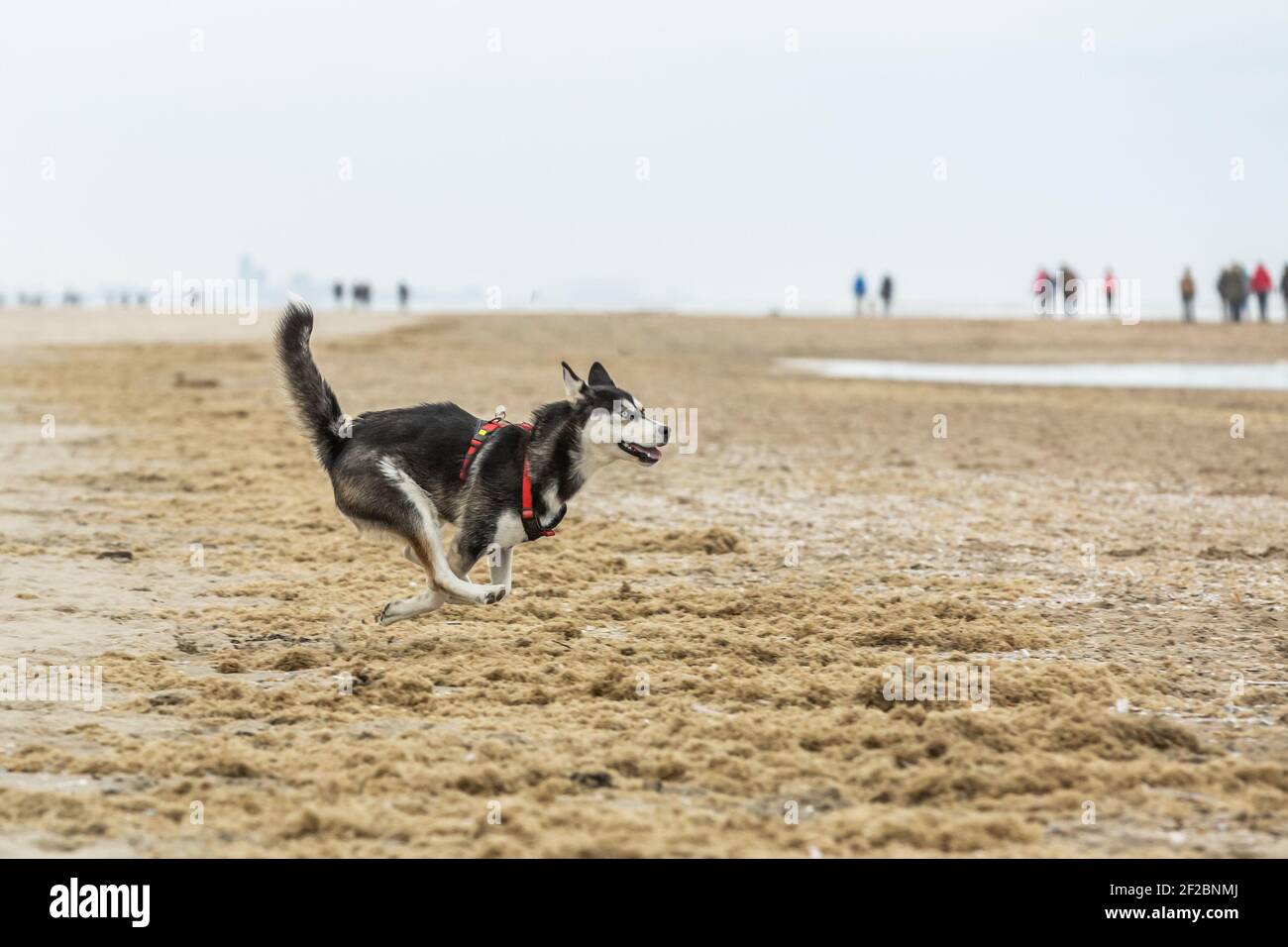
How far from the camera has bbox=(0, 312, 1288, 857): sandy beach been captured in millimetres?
4727

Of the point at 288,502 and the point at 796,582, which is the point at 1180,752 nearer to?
the point at 796,582

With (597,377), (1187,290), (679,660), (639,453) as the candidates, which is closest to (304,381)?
(597,377)

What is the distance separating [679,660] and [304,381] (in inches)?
93.7

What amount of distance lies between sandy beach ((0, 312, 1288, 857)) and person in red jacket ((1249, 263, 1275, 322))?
31.0 meters

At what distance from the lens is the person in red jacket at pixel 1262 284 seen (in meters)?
44.4

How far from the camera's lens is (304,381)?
707cm

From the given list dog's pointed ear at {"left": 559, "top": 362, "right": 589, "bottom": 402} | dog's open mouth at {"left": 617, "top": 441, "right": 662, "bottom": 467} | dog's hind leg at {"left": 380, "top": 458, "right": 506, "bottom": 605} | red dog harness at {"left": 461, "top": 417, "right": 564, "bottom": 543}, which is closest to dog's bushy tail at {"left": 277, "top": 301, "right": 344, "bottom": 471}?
dog's hind leg at {"left": 380, "top": 458, "right": 506, "bottom": 605}

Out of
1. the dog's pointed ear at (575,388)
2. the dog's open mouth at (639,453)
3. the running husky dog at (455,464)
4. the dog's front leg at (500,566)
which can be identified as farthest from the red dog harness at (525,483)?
the dog's open mouth at (639,453)

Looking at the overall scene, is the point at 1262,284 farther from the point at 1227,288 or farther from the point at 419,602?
the point at 419,602

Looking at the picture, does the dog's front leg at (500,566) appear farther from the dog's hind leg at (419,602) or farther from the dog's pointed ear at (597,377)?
the dog's pointed ear at (597,377)

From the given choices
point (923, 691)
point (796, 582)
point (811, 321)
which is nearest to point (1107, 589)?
point (796, 582)

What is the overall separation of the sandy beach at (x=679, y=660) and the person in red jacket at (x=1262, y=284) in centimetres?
3104

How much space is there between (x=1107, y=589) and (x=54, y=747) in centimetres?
630
